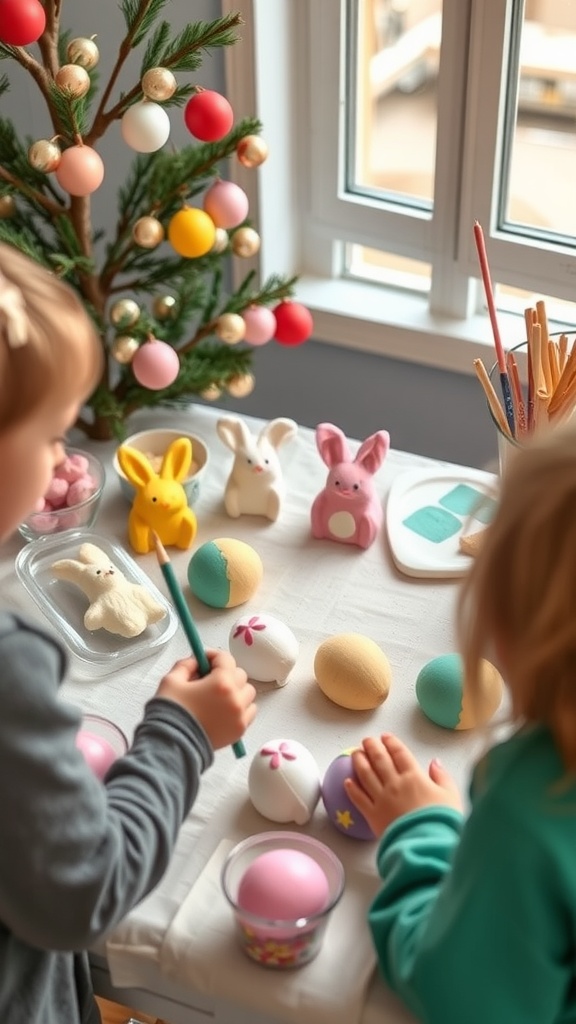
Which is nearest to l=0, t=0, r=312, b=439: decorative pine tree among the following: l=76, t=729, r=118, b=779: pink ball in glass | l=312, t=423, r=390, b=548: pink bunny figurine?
l=312, t=423, r=390, b=548: pink bunny figurine

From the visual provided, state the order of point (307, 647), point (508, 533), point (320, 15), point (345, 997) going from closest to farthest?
1. point (508, 533)
2. point (345, 997)
3. point (307, 647)
4. point (320, 15)

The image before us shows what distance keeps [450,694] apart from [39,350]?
1.45ft

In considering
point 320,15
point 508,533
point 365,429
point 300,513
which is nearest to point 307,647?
point 300,513

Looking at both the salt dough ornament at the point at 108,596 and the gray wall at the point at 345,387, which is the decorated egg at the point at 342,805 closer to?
the salt dough ornament at the point at 108,596

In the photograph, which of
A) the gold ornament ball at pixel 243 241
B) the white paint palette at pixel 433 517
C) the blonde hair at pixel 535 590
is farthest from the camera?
the gold ornament ball at pixel 243 241

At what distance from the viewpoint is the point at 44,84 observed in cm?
108

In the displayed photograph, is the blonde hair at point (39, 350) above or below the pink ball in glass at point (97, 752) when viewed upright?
above

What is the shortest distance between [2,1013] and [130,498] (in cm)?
53

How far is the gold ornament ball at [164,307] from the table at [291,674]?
0.13 metres

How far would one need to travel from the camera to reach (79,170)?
3.53 feet

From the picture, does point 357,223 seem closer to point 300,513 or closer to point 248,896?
point 300,513

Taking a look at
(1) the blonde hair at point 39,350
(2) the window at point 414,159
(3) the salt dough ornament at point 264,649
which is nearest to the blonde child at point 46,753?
(1) the blonde hair at point 39,350

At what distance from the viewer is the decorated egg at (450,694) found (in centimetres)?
92

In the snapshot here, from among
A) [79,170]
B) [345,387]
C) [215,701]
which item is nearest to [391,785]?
[215,701]
